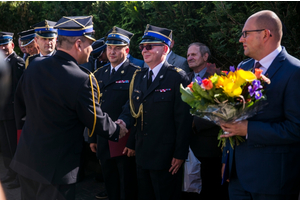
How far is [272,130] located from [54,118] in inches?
74.4

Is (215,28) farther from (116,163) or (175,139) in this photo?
(116,163)

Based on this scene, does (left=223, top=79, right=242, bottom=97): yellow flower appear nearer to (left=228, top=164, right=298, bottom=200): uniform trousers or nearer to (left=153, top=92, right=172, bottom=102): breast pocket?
(left=228, top=164, right=298, bottom=200): uniform trousers

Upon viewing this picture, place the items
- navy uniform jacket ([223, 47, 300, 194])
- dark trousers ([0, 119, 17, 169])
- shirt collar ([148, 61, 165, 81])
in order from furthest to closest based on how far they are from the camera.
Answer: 1. dark trousers ([0, 119, 17, 169])
2. shirt collar ([148, 61, 165, 81])
3. navy uniform jacket ([223, 47, 300, 194])

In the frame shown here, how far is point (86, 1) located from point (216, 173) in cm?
551

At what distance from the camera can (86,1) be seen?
292 inches

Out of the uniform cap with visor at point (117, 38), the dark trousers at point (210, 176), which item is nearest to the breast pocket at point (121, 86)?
the uniform cap with visor at point (117, 38)

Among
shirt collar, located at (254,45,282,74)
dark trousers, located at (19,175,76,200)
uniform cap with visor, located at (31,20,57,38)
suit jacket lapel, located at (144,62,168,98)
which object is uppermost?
uniform cap with visor, located at (31,20,57,38)

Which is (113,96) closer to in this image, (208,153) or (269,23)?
(208,153)

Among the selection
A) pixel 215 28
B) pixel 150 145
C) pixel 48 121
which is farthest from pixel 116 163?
pixel 215 28

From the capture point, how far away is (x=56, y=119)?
272cm

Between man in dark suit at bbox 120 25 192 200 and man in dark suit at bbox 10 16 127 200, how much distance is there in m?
0.76

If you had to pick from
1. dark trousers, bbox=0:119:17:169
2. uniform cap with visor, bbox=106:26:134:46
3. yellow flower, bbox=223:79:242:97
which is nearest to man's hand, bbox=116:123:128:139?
uniform cap with visor, bbox=106:26:134:46

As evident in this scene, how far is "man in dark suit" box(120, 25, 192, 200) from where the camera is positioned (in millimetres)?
3418

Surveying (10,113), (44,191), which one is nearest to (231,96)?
(44,191)
